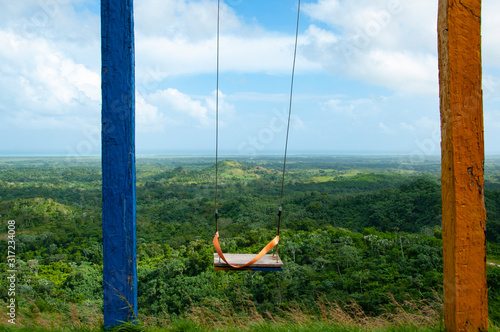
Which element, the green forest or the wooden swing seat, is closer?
the wooden swing seat

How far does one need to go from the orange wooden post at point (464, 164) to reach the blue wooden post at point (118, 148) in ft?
5.72

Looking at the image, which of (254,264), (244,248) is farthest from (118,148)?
(244,248)

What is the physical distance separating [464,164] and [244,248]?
436 inches

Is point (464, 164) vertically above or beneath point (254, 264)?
above

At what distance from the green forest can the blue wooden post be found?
0.89m

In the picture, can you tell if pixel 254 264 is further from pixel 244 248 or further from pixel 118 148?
pixel 244 248

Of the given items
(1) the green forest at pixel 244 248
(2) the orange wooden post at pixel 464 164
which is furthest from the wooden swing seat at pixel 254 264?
(2) the orange wooden post at pixel 464 164

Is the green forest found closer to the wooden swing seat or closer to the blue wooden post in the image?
the wooden swing seat

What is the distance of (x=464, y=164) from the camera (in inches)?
64.9

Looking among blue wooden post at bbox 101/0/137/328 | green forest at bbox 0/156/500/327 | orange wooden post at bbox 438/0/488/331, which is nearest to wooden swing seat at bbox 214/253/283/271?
green forest at bbox 0/156/500/327

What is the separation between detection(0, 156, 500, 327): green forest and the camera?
932 centimetres

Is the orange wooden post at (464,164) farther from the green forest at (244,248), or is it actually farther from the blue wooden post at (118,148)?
the green forest at (244,248)

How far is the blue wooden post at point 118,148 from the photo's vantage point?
1638mm

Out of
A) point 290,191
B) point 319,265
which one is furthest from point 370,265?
point 290,191
